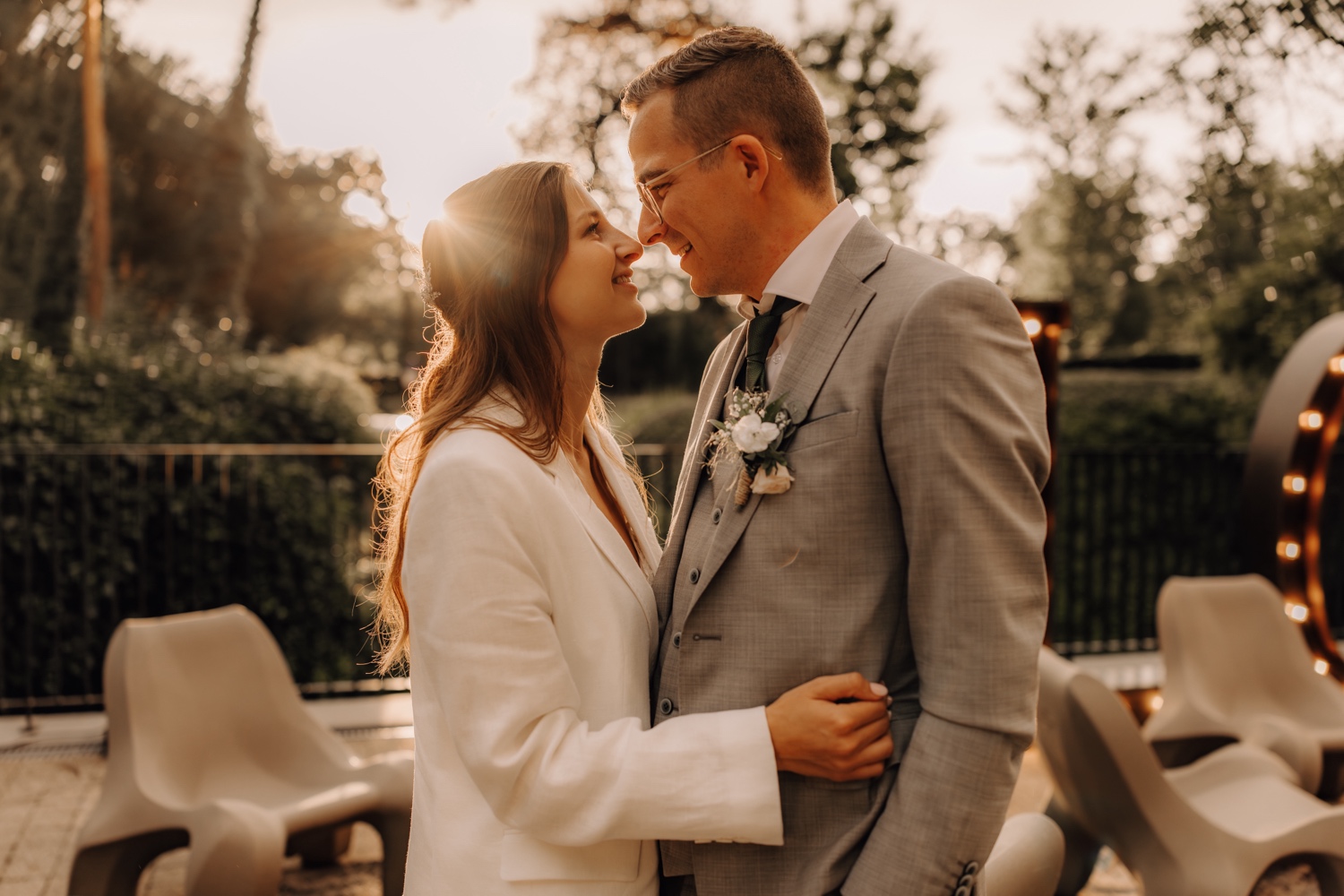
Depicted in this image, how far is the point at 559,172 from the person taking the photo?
2.03 meters

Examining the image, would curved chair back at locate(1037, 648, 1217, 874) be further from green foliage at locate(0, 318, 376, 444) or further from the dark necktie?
green foliage at locate(0, 318, 376, 444)

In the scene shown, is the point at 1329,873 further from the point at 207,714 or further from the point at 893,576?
the point at 207,714

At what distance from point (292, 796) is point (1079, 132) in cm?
1992

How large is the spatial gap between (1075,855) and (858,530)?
2.73 metres

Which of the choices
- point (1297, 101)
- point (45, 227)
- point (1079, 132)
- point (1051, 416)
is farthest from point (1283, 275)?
point (45, 227)

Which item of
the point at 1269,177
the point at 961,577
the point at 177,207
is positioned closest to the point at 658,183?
the point at 961,577

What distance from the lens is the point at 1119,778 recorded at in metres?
3.21

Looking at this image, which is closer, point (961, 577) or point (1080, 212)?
point (961, 577)

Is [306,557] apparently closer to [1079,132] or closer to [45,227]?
[45,227]

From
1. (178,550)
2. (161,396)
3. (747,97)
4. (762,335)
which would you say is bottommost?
(178,550)

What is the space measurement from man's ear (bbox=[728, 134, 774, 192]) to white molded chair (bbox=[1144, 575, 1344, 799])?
12.4 feet

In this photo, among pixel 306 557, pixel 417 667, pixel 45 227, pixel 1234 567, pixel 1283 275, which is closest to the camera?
pixel 417 667

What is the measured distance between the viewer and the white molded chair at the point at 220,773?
10.6 feet

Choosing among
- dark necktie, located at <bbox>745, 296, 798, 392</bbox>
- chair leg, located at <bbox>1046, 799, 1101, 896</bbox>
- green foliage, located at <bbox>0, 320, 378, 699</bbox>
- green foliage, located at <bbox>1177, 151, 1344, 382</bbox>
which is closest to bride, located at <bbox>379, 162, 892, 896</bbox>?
dark necktie, located at <bbox>745, 296, 798, 392</bbox>
